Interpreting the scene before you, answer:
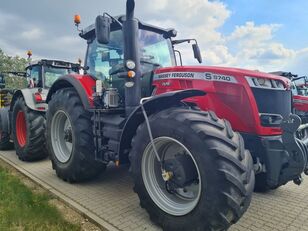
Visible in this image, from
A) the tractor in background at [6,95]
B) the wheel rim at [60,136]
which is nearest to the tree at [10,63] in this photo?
the tractor in background at [6,95]

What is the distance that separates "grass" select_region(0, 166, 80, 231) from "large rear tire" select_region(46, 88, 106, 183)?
1.94 ft

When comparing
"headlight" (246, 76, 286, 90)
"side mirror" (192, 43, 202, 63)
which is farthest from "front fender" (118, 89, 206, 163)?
"side mirror" (192, 43, 202, 63)

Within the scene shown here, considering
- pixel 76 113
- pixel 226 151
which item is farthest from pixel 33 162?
pixel 226 151

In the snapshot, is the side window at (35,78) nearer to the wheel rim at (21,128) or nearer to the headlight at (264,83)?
the wheel rim at (21,128)

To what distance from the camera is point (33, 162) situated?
6.14 metres

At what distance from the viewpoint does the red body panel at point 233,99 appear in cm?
305

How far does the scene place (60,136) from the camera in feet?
16.6

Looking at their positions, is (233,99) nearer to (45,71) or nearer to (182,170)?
(182,170)

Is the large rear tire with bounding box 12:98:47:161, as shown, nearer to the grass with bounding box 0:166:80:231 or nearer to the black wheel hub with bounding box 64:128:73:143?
the black wheel hub with bounding box 64:128:73:143

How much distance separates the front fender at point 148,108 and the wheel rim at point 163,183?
42cm

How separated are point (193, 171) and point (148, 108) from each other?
0.87 m

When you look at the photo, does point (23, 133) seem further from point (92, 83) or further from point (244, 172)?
point (244, 172)

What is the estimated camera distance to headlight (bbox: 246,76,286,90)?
3113mm

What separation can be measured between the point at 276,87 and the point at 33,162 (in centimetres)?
510
